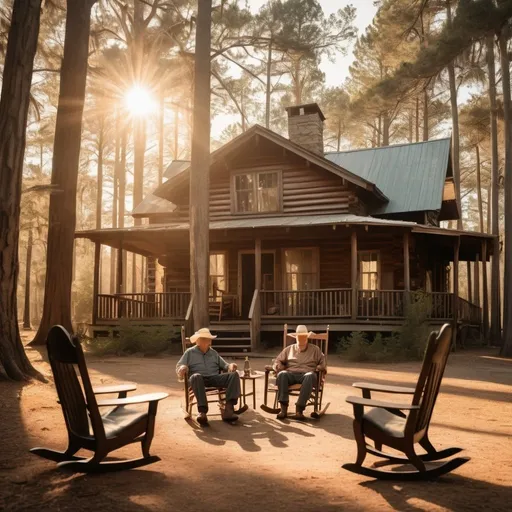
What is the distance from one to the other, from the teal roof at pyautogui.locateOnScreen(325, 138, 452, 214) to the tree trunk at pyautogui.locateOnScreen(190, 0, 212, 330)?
22.6 ft

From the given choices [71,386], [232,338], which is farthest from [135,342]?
[71,386]

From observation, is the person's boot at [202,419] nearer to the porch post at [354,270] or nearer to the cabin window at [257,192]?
the porch post at [354,270]

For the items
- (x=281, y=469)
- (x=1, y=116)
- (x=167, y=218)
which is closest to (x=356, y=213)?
(x=167, y=218)

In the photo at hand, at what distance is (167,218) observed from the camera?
20719 mm

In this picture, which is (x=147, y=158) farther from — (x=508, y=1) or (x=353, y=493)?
(x=353, y=493)

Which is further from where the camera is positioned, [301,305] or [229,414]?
[301,305]

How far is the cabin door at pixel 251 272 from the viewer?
19312 millimetres

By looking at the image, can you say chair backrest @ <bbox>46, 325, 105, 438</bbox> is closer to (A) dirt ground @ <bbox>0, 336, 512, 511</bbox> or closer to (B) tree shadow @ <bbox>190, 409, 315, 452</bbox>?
(A) dirt ground @ <bbox>0, 336, 512, 511</bbox>

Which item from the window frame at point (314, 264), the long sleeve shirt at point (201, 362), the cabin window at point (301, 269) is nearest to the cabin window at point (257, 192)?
the window frame at point (314, 264)

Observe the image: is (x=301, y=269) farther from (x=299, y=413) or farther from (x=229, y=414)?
(x=229, y=414)

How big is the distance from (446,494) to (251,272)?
1569 centimetres

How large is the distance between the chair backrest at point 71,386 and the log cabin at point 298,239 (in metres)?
11.5

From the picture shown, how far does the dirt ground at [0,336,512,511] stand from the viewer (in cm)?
370

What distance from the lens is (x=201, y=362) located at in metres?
6.82
